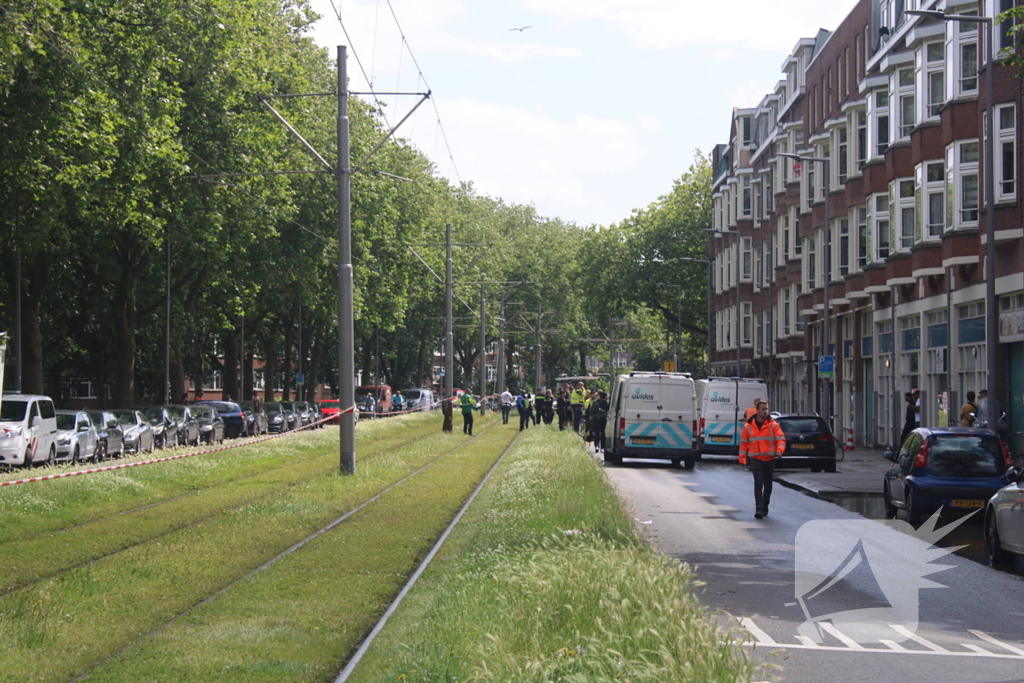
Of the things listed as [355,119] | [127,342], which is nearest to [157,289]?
[127,342]

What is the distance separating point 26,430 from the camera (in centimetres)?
2989

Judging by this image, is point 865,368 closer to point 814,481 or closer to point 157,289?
point 814,481

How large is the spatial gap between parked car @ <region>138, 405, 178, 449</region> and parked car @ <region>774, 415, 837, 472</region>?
18.8 meters

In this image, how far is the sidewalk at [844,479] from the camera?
25219 mm

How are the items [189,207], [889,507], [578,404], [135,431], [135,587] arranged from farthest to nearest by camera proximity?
[578,404], [189,207], [135,431], [889,507], [135,587]

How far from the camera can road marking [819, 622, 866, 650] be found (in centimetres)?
953

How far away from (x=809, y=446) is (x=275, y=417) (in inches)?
1202

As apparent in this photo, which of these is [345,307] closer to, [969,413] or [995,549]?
[995,549]

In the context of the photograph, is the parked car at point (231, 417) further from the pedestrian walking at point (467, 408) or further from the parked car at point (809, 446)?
the parked car at point (809, 446)

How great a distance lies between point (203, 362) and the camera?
71812 millimetres

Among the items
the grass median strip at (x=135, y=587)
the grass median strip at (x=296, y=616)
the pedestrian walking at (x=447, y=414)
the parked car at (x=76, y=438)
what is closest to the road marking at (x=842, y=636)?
the grass median strip at (x=296, y=616)

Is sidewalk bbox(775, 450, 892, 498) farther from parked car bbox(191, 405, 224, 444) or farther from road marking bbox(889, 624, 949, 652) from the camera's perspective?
parked car bbox(191, 405, 224, 444)

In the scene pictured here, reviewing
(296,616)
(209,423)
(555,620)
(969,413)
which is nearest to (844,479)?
(969,413)

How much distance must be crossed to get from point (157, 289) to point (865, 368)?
82.7ft
